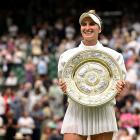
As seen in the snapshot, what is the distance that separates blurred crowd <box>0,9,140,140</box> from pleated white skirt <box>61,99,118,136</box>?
271 inches

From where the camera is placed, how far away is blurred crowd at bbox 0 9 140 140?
1777 cm

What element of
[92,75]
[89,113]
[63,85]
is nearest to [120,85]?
[92,75]

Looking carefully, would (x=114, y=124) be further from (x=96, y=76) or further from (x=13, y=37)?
(x=13, y=37)

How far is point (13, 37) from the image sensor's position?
1068 inches

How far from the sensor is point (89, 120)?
8875mm

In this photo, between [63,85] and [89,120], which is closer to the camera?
[63,85]

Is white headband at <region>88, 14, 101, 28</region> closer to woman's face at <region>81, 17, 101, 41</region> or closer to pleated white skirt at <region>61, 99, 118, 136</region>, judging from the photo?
woman's face at <region>81, 17, 101, 41</region>

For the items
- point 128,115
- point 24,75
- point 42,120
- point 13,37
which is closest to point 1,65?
point 24,75

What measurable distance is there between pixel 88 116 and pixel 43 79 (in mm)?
13456

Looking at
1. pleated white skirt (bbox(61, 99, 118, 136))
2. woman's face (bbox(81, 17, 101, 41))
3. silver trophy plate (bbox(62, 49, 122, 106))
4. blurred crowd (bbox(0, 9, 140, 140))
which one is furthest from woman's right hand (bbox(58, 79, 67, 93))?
blurred crowd (bbox(0, 9, 140, 140))

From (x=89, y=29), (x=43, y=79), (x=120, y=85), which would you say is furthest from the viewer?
(x=43, y=79)

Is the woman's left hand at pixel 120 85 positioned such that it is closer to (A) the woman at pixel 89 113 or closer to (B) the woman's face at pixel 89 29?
(A) the woman at pixel 89 113

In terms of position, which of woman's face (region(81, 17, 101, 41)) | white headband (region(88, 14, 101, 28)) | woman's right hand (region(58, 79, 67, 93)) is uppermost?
white headband (region(88, 14, 101, 28))

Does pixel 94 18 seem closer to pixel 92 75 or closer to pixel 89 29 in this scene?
pixel 89 29
